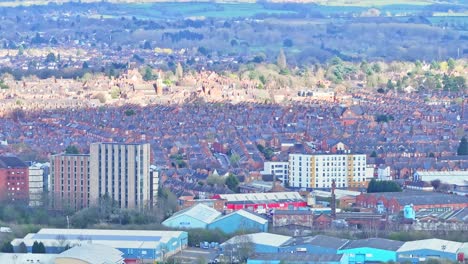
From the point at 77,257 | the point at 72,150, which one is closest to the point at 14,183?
the point at 72,150

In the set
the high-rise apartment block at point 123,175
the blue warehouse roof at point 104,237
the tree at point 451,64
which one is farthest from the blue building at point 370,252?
the tree at point 451,64

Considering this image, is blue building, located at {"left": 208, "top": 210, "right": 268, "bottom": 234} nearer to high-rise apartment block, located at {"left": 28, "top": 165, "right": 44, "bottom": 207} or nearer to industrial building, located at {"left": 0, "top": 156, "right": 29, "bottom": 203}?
high-rise apartment block, located at {"left": 28, "top": 165, "right": 44, "bottom": 207}

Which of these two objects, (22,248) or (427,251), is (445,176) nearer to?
A: (427,251)

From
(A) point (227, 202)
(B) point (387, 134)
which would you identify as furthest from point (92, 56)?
(A) point (227, 202)

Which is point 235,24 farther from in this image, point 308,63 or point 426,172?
point 426,172

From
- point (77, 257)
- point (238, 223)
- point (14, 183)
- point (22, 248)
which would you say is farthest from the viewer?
point (14, 183)

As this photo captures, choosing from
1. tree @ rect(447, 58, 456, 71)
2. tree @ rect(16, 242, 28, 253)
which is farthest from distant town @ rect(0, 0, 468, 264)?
tree @ rect(447, 58, 456, 71)

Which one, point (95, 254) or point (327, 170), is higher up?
point (95, 254)
